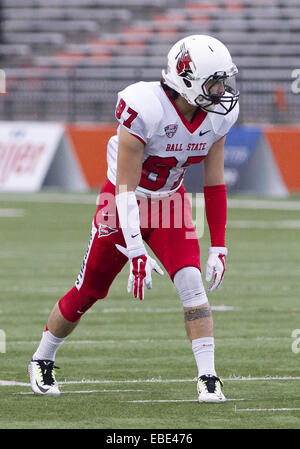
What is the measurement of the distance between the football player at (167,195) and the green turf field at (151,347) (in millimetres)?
322

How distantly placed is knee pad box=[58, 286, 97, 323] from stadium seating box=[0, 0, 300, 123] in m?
17.6

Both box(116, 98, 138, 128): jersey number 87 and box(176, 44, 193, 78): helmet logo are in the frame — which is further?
box(176, 44, 193, 78): helmet logo

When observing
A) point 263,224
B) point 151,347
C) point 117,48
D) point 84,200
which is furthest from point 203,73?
point 117,48

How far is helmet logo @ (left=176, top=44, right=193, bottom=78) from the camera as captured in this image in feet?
22.6

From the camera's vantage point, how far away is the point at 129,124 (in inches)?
267

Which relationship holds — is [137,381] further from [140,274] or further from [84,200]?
[84,200]

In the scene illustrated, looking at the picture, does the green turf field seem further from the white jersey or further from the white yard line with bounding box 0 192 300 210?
the white yard line with bounding box 0 192 300 210

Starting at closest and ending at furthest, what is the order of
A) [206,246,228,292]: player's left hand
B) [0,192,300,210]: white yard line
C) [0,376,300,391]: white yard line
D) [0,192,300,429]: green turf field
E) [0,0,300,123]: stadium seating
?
[0,192,300,429]: green turf field → [206,246,228,292]: player's left hand → [0,376,300,391]: white yard line → [0,192,300,210]: white yard line → [0,0,300,123]: stadium seating

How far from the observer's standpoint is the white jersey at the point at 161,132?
6.81 metres

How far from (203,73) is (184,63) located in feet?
0.45

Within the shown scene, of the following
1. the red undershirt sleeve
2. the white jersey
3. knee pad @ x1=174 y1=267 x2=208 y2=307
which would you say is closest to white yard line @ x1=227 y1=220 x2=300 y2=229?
the red undershirt sleeve

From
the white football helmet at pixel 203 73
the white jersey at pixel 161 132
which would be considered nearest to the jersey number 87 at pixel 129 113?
the white jersey at pixel 161 132

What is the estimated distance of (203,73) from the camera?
22.4 ft
